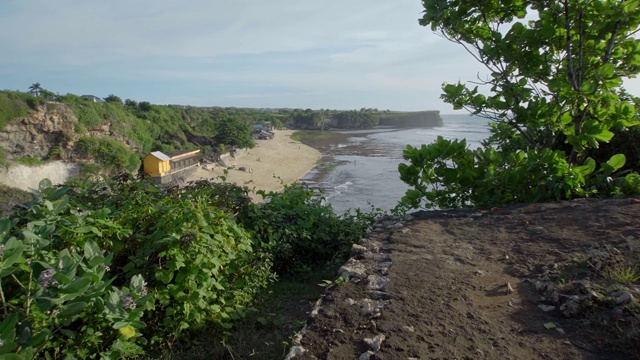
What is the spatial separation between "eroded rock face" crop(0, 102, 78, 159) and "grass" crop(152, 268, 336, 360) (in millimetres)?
37288

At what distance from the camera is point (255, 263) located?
3625 mm

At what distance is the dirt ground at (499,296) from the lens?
198cm

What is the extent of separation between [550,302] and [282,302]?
6.68 ft

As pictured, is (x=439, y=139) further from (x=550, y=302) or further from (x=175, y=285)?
(x=175, y=285)

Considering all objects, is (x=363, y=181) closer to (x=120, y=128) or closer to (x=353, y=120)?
(x=120, y=128)

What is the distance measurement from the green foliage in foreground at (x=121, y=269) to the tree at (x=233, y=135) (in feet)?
169

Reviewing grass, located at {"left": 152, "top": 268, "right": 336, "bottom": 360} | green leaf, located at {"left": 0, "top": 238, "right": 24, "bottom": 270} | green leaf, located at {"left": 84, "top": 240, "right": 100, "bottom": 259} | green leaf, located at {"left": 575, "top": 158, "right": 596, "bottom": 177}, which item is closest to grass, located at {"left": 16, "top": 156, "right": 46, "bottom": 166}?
grass, located at {"left": 152, "top": 268, "right": 336, "bottom": 360}

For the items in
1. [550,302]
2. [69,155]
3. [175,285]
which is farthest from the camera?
[69,155]

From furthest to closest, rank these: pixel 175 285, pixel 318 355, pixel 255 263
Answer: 1. pixel 255 263
2. pixel 175 285
3. pixel 318 355

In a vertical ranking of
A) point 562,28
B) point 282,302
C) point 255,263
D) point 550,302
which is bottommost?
point 282,302

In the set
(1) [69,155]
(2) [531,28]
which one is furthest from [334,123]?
(2) [531,28]

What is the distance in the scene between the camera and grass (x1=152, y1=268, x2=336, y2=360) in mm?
2672

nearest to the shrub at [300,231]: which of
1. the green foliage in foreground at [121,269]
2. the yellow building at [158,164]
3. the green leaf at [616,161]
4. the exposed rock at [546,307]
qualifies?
the green foliage in foreground at [121,269]

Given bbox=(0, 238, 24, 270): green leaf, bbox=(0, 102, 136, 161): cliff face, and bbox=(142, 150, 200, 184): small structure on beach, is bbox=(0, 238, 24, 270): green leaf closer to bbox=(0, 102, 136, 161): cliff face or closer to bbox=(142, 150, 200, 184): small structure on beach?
bbox=(142, 150, 200, 184): small structure on beach
